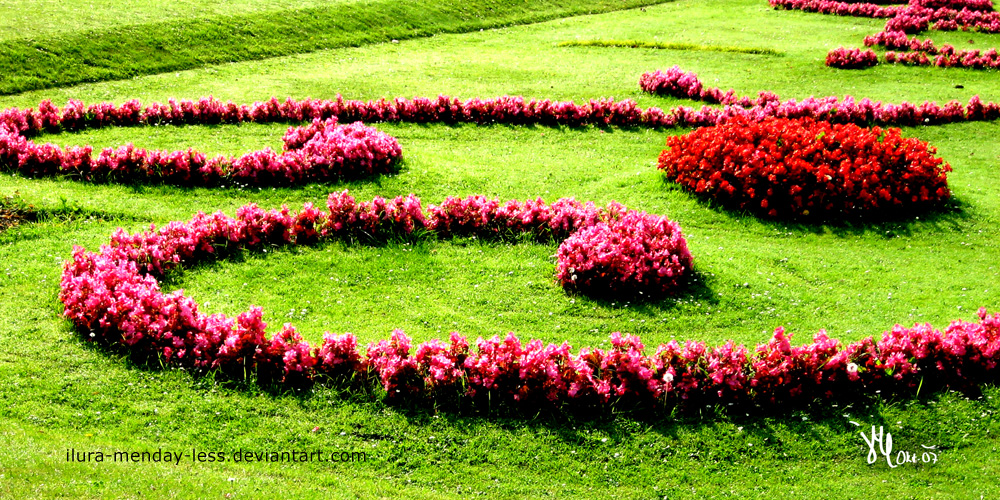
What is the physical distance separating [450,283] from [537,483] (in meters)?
4.01

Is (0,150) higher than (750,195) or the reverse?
higher

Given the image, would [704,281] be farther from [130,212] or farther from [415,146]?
[130,212]

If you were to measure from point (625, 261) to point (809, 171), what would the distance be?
4.64 meters

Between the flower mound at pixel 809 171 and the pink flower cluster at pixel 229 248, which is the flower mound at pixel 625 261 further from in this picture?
the flower mound at pixel 809 171

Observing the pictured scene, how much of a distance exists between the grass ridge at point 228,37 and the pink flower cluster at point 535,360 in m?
11.2

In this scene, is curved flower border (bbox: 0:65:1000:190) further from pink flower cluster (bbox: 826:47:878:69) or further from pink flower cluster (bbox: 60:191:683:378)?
pink flower cluster (bbox: 826:47:878:69)

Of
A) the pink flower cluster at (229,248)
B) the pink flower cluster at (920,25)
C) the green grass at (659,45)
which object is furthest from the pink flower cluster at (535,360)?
the green grass at (659,45)

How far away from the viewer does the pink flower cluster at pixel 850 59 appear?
23062 millimetres

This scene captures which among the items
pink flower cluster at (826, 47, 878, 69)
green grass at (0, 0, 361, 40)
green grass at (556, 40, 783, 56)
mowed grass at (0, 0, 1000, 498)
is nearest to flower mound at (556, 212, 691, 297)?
mowed grass at (0, 0, 1000, 498)

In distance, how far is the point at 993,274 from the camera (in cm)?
1198

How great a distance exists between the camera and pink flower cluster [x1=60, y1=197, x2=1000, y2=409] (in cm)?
864

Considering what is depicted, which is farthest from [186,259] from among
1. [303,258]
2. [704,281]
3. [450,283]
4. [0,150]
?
[704,281]

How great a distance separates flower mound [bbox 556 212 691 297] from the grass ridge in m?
13.0

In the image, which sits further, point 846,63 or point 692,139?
point 846,63
